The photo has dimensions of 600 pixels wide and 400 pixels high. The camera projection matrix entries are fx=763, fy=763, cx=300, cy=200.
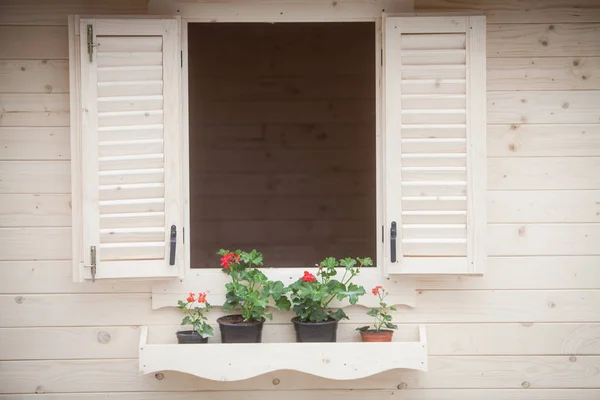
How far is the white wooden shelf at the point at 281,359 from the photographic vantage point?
2.99m

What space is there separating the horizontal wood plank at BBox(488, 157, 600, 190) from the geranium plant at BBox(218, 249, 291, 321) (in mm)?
1026

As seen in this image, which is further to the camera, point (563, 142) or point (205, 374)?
point (563, 142)

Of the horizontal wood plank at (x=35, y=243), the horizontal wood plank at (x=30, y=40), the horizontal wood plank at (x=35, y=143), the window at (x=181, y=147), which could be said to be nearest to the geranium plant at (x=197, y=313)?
the window at (x=181, y=147)

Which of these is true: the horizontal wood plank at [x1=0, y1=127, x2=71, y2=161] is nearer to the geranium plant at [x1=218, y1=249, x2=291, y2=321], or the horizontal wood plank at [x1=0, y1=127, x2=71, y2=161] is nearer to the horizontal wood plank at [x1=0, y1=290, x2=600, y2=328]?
the horizontal wood plank at [x1=0, y1=290, x2=600, y2=328]

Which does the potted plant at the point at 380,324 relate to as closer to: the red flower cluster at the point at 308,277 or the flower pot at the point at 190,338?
the red flower cluster at the point at 308,277

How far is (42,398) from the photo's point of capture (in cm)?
320

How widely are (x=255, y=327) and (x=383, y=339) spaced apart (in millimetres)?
522

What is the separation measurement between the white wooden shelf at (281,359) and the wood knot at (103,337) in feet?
0.88

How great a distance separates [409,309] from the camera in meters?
3.22

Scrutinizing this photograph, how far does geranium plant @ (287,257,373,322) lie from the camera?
3037 millimetres


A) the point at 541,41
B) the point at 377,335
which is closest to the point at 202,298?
the point at 377,335

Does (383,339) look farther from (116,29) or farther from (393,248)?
(116,29)

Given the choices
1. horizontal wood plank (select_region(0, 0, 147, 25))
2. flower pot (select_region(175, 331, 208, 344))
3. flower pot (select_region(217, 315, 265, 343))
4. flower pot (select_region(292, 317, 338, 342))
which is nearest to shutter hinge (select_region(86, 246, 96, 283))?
flower pot (select_region(175, 331, 208, 344))

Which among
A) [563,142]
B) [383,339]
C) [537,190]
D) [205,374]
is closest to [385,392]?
[383,339]
